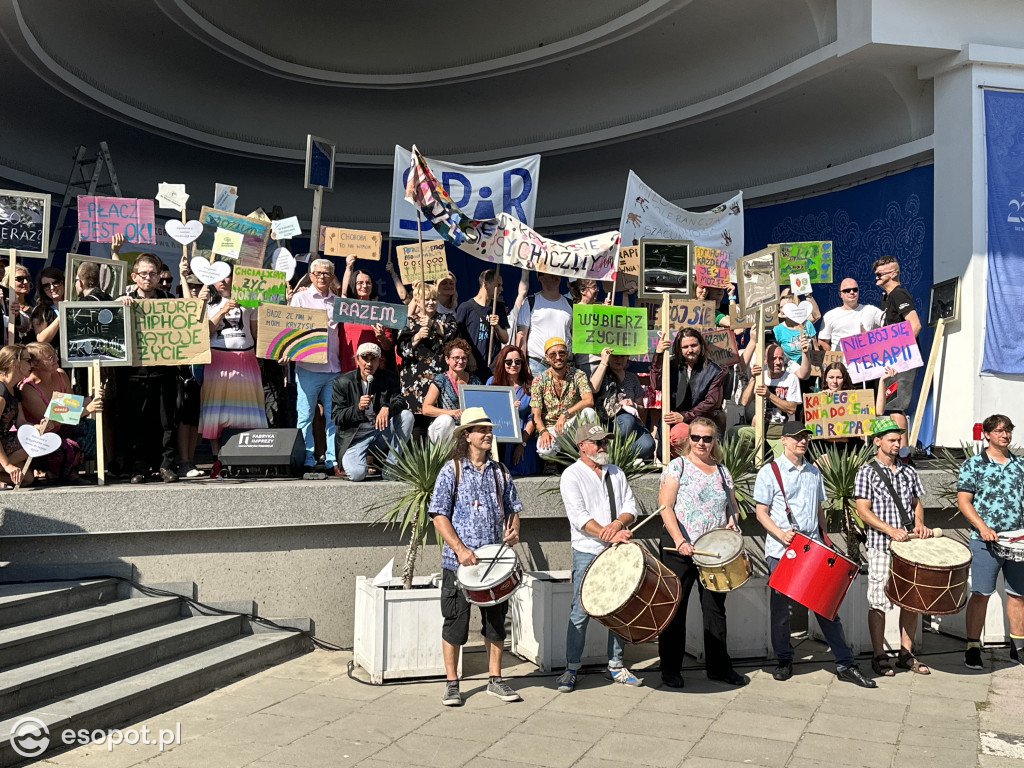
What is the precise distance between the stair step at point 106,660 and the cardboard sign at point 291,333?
7.59 ft

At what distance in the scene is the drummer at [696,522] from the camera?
696 cm

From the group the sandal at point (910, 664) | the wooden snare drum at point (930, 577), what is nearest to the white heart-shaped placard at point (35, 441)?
the wooden snare drum at point (930, 577)

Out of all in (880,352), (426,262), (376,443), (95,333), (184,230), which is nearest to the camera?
(95,333)

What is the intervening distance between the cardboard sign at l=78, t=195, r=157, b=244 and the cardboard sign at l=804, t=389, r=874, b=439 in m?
6.28

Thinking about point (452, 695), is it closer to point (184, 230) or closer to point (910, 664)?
point (910, 664)

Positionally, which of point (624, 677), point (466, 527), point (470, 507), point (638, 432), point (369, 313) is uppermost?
point (369, 313)

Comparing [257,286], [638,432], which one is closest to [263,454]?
[257,286]

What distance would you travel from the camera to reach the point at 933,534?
734cm

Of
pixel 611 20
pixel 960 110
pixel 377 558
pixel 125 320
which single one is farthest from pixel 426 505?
pixel 611 20

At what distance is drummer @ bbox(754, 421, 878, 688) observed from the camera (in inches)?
282

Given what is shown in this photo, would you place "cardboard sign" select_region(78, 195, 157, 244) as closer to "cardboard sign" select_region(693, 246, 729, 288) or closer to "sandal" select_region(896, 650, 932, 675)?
"cardboard sign" select_region(693, 246, 729, 288)

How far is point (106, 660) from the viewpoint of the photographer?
641 centimetres

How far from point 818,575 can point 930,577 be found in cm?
90

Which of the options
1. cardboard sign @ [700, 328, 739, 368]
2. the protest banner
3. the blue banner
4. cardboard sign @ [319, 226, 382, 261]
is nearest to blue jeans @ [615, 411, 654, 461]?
cardboard sign @ [700, 328, 739, 368]
